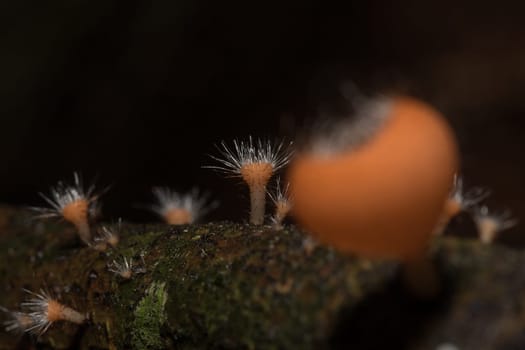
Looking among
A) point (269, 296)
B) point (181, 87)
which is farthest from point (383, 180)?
point (181, 87)

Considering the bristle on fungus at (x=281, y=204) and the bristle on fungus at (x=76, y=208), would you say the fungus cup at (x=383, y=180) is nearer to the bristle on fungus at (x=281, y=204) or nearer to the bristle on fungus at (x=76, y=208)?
the bristle on fungus at (x=281, y=204)

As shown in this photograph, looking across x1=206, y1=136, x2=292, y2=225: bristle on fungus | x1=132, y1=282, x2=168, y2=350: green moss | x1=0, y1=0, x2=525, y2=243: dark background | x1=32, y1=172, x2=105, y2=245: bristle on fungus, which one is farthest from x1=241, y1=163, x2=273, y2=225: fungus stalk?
x1=0, y1=0, x2=525, y2=243: dark background

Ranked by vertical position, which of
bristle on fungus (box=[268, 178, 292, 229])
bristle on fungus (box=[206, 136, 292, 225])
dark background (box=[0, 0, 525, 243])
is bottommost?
bristle on fungus (box=[268, 178, 292, 229])

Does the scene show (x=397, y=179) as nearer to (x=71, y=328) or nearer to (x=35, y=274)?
(x=71, y=328)

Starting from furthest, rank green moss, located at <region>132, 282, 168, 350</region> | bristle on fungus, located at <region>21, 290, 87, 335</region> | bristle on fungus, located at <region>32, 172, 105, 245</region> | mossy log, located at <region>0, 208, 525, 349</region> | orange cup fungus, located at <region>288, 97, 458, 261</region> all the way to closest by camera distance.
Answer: bristle on fungus, located at <region>32, 172, 105, 245</region> → bristle on fungus, located at <region>21, 290, 87, 335</region> → green moss, located at <region>132, 282, 168, 350</region> → mossy log, located at <region>0, 208, 525, 349</region> → orange cup fungus, located at <region>288, 97, 458, 261</region>

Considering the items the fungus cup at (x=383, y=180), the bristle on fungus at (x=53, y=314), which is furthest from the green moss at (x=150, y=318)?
the fungus cup at (x=383, y=180)

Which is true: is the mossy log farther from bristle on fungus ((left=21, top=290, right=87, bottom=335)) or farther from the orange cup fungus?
the orange cup fungus
